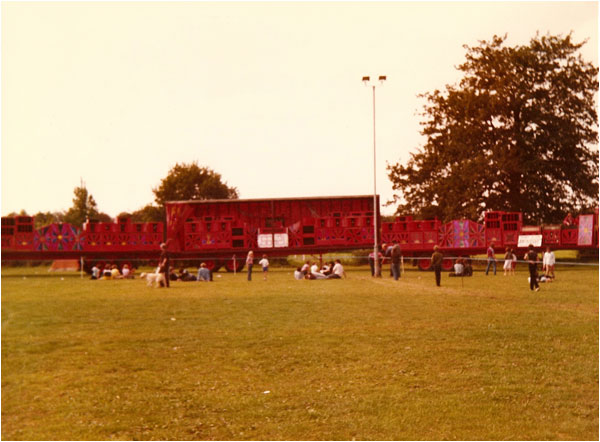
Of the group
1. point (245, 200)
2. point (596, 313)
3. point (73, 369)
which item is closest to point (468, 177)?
point (245, 200)

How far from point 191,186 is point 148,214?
56cm

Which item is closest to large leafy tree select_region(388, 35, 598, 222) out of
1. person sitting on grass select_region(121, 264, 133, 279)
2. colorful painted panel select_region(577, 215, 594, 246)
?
colorful painted panel select_region(577, 215, 594, 246)

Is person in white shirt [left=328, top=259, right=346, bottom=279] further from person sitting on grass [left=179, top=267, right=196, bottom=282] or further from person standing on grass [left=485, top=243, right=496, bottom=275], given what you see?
person standing on grass [left=485, top=243, right=496, bottom=275]

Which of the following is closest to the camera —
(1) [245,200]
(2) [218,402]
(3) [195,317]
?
(1) [245,200]

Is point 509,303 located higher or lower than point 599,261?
lower

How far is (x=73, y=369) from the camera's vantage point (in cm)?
1184

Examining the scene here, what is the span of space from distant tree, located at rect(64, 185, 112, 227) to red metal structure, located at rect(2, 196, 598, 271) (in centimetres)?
20

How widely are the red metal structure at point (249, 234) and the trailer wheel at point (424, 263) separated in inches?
6.1

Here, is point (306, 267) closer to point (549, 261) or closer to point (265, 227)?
point (265, 227)

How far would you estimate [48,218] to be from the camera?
269 inches

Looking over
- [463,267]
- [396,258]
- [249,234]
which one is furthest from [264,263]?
[463,267]

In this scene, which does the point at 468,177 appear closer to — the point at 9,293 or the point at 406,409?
the point at 406,409

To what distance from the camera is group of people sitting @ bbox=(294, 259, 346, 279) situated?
25.7 feet

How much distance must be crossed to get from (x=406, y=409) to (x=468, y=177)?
14.8 ft
